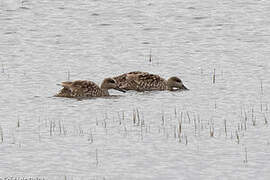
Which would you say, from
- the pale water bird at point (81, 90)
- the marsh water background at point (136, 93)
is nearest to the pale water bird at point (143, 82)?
the marsh water background at point (136, 93)

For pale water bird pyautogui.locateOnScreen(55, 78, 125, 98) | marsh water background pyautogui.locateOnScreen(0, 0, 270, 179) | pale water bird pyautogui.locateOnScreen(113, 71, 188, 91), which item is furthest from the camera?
pale water bird pyautogui.locateOnScreen(113, 71, 188, 91)

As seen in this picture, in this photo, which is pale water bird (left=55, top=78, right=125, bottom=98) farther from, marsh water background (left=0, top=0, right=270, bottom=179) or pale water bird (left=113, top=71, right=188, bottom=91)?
pale water bird (left=113, top=71, right=188, bottom=91)

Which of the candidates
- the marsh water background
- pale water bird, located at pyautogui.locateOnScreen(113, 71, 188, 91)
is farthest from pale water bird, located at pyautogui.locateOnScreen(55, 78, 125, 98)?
pale water bird, located at pyautogui.locateOnScreen(113, 71, 188, 91)

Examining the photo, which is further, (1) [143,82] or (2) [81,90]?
(1) [143,82]

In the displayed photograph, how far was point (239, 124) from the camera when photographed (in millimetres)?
16016

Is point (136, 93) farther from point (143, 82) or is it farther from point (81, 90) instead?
point (81, 90)

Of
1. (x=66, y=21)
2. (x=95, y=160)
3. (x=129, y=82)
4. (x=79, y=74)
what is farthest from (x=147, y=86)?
(x=66, y=21)

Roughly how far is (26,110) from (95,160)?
397 centimetres

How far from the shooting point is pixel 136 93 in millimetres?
20047

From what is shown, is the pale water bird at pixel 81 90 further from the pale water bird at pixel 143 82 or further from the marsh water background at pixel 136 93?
the pale water bird at pixel 143 82

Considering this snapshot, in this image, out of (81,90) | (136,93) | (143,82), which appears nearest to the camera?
(81,90)

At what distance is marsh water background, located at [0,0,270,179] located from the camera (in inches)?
538

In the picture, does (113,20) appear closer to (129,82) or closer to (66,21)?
(66,21)

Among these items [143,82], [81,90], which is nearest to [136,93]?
[143,82]
